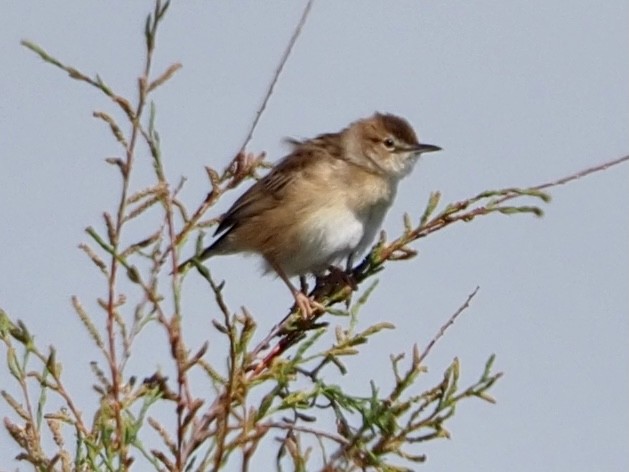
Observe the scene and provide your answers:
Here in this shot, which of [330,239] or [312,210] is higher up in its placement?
[312,210]

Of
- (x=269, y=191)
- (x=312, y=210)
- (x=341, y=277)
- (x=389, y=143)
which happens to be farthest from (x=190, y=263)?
(x=389, y=143)

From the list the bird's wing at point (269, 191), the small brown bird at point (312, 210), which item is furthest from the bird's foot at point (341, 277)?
the bird's wing at point (269, 191)

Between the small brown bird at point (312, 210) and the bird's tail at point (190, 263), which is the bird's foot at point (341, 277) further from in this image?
the bird's tail at point (190, 263)

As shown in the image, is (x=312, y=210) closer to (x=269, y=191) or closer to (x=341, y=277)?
Result: (x=269, y=191)

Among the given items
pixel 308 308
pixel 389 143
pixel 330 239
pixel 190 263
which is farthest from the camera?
pixel 389 143

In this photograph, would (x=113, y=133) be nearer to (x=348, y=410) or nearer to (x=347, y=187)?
(x=348, y=410)

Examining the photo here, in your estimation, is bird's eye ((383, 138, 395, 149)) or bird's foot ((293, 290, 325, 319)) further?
bird's eye ((383, 138, 395, 149))

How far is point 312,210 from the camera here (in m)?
6.12

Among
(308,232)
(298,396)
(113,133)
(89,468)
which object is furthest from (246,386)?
(308,232)

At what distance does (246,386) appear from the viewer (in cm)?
304

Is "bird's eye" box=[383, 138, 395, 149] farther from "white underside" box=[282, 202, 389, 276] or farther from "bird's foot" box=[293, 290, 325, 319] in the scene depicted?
"bird's foot" box=[293, 290, 325, 319]

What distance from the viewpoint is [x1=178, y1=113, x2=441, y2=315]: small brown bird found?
6016mm

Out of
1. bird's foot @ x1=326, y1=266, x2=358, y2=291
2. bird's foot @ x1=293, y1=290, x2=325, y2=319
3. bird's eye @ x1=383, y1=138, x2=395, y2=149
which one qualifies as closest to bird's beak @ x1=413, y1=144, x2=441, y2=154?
bird's eye @ x1=383, y1=138, x2=395, y2=149

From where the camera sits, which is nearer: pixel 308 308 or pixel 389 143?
pixel 308 308
